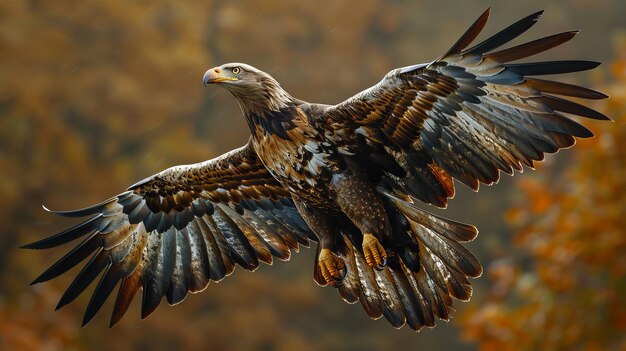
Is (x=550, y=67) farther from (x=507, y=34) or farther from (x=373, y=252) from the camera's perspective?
(x=373, y=252)

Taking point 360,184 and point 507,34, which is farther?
point 360,184

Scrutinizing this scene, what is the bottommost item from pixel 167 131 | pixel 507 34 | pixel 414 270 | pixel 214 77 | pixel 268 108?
pixel 414 270

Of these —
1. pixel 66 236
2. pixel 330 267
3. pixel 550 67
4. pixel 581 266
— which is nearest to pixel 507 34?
pixel 550 67

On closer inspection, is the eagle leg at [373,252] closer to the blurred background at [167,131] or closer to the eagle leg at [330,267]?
the eagle leg at [330,267]

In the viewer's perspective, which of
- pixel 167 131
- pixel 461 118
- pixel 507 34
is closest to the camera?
pixel 507 34

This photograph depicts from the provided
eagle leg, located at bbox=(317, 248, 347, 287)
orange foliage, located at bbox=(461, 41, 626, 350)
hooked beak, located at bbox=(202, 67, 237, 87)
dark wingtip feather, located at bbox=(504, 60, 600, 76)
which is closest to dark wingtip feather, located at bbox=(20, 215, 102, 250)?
hooked beak, located at bbox=(202, 67, 237, 87)

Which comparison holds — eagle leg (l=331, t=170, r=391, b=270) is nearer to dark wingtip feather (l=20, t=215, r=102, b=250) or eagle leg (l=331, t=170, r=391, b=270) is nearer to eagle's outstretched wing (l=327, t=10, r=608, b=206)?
eagle's outstretched wing (l=327, t=10, r=608, b=206)

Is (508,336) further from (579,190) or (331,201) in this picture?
(331,201)

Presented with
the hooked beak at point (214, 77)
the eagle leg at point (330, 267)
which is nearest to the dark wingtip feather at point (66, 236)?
the hooked beak at point (214, 77)
